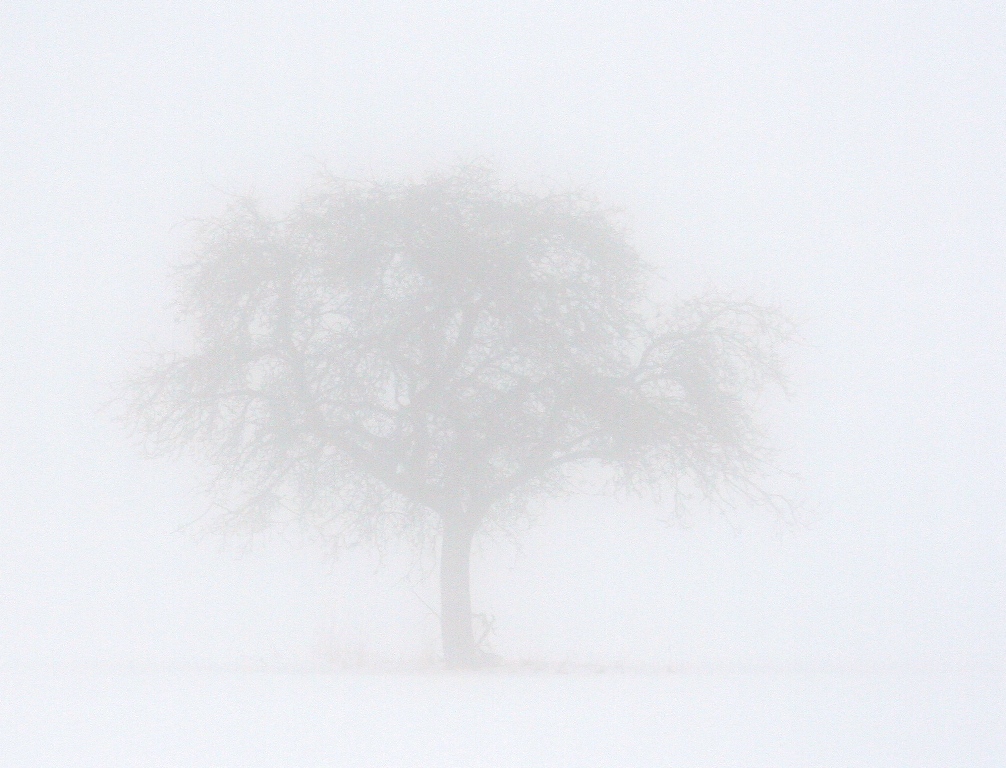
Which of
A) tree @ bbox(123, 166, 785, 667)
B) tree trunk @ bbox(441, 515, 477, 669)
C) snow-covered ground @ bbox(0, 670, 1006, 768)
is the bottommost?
snow-covered ground @ bbox(0, 670, 1006, 768)

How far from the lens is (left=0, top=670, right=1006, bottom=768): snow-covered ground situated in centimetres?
991

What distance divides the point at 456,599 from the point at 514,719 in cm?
486

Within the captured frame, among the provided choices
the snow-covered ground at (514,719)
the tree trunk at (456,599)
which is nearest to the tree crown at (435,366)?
the tree trunk at (456,599)

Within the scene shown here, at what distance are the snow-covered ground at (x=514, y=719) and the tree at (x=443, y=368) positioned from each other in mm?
2451

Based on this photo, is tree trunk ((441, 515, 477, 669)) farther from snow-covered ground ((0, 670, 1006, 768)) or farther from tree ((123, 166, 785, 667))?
snow-covered ground ((0, 670, 1006, 768))

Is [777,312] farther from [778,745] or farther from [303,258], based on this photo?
[778,745]

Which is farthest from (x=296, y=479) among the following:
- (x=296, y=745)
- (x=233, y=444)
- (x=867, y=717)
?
(x=867, y=717)

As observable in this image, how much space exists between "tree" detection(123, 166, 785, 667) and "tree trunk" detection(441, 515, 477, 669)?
0.03 metres

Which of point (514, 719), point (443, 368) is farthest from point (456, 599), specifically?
point (514, 719)

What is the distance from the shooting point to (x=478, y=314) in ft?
51.4

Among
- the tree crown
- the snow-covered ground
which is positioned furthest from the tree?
the snow-covered ground

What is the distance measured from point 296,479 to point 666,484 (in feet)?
16.1

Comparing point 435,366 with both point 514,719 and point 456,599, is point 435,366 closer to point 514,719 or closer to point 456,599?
point 456,599

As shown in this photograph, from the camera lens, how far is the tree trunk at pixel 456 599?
16.1 meters
